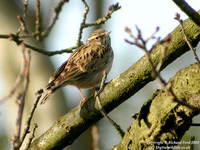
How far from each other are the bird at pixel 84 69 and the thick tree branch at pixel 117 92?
1.52 metres

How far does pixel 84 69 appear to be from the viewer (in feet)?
28.3

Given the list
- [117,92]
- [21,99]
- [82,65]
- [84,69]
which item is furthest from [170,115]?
[82,65]

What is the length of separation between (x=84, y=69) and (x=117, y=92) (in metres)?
3.02

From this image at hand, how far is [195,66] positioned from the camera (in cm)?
511

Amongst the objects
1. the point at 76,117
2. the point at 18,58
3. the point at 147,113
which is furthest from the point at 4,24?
the point at 147,113

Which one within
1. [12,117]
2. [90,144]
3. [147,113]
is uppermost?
[12,117]

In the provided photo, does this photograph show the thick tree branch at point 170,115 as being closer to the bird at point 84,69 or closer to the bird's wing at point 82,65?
the bird at point 84,69

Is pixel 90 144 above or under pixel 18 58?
under

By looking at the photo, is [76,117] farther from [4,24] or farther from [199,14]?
[4,24]

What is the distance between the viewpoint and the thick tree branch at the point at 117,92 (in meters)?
5.44

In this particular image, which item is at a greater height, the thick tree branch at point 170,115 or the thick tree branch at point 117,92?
the thick tree branch at point 117,92

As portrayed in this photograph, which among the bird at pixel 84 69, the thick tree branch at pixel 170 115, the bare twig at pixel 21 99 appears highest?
the bird at pixel 84 69

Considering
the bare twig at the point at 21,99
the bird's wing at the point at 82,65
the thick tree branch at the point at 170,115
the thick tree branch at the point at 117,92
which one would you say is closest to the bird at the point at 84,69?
the bird's wing at the point at 82,65

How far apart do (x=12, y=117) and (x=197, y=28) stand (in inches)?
345
